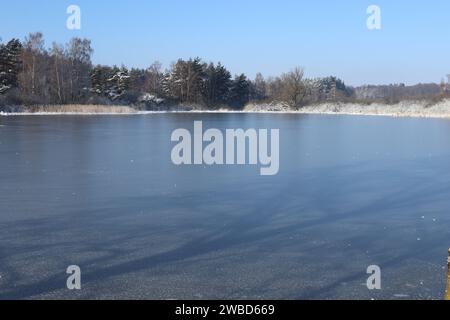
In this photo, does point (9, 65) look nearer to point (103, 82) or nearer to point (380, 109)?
point (103, 82)

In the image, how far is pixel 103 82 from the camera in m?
49.5

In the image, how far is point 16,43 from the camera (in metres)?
44.6

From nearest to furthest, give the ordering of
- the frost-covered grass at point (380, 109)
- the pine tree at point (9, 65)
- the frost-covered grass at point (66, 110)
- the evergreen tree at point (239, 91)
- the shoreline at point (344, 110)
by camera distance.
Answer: the shoreline at point (344, 110) < the frost-covered grass at point (66, 110) < the frost-covered grass at point (380, 109) < the pine tree at point (9, 65) < the evergreen tree at point (239, 91)

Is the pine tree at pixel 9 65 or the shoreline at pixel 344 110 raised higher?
the pine tree at pixel 9 65

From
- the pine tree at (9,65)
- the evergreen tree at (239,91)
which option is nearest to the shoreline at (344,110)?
the pine tree at (9,65)

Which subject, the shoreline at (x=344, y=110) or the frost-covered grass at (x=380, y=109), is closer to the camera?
the shoreline at (x=344, y=110)

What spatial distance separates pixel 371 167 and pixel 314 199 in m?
3.57

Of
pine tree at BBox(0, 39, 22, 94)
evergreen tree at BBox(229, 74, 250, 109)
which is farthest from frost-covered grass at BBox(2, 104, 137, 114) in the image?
evergreen tree at BBox(229, 74, 250, 109)

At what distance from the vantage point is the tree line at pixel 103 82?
41.2 metres

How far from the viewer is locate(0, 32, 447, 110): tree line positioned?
135 ft

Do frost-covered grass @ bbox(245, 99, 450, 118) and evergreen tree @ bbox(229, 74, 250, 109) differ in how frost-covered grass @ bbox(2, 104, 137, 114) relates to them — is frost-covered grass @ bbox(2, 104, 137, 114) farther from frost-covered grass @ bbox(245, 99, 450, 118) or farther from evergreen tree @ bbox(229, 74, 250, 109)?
evergreen tree @ bbox(229, 74, 250, 109)

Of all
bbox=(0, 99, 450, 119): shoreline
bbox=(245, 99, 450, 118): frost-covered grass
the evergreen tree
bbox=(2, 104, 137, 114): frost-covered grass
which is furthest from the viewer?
the evergreen tree

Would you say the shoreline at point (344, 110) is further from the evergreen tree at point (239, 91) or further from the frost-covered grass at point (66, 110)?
the evergreen tree at point (239, 91)
